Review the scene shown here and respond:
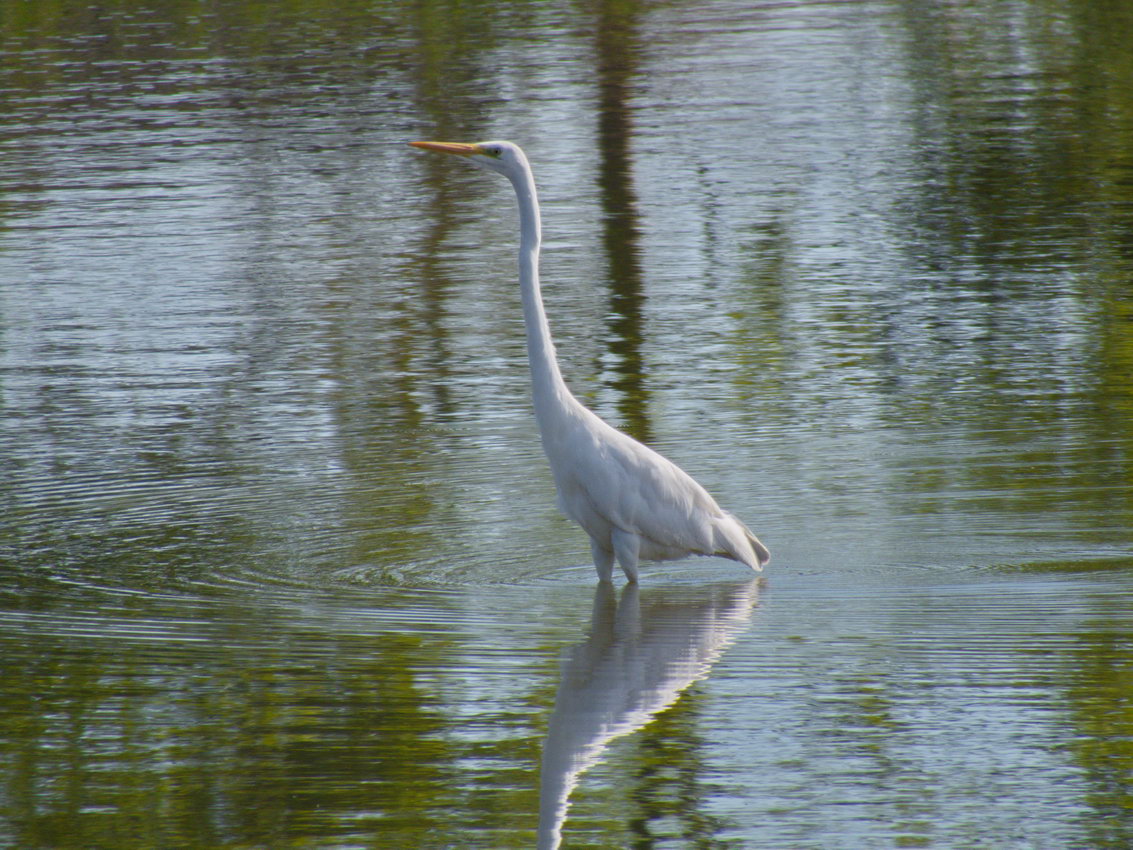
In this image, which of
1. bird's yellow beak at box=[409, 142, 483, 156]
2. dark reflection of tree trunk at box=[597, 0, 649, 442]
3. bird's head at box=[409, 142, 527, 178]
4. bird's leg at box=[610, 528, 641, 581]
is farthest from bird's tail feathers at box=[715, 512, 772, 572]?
dark reflection of tree trunk at box=[597, 0, 649, 442]

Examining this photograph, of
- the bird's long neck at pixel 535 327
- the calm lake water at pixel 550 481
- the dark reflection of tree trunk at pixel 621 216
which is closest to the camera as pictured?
the calm lake water at pixel 550 481

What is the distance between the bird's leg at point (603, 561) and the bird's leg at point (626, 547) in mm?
83

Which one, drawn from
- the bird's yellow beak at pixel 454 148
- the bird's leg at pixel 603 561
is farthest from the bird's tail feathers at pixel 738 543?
the bird's yellow beak at pixel 454 148

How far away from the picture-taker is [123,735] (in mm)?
6094

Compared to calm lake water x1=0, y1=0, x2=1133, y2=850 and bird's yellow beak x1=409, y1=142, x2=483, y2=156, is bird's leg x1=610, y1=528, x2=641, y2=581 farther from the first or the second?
bird's yellow beak x1=409, y1=142, x2=483, y2=156

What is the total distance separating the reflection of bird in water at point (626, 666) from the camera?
18.8ft

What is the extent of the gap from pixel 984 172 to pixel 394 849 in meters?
13.9

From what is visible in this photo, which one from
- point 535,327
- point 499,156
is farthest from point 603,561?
point 499,156

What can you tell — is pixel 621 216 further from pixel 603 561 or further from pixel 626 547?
pixel 626 547

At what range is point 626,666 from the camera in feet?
22.5

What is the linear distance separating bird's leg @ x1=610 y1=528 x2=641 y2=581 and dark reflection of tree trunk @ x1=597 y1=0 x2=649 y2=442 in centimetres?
208

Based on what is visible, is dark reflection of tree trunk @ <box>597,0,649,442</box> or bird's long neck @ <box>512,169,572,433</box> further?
dark reflection of tree trunk @ <box>597,0,649,442</box>

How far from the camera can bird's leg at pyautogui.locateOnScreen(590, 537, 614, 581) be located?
799cm

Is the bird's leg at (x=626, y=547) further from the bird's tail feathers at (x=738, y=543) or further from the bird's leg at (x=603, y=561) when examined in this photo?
the bird's tail feathers at (x=738, y=543)
